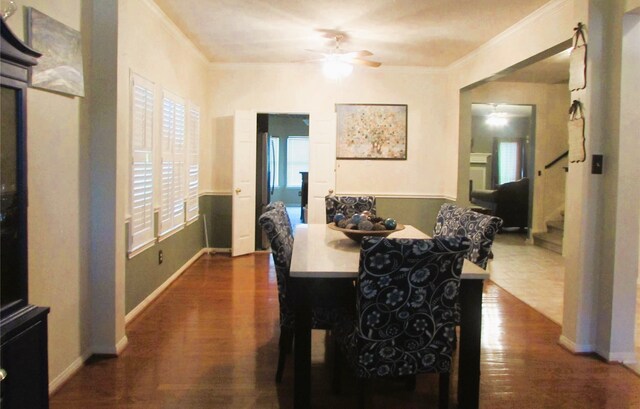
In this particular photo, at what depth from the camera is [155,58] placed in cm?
395

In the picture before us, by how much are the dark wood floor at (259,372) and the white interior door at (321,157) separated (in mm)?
2338

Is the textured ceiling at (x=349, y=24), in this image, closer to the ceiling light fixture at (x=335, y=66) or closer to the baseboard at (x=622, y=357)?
the ceiling light fixture at (x=335, y=66)

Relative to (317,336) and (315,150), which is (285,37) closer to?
(315,150)

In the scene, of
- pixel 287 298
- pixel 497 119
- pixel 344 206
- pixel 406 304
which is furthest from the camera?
pixel 497 119

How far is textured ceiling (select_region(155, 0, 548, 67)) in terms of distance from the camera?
12.3ft

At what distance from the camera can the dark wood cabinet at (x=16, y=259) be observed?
1388mm

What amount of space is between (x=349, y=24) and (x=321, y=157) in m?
1.99

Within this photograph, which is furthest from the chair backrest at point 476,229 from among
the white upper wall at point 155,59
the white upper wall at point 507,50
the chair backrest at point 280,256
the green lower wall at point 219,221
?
the green lower wall at point 219,221

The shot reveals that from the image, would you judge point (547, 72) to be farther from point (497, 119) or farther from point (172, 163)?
point (172, 163)

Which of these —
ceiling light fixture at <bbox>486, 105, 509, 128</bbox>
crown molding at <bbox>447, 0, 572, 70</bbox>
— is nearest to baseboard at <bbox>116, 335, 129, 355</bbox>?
crown molding at <bbox>447, 0, 572, 70</bbox>

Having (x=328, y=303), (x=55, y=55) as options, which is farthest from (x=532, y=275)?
(x=55, y=55)

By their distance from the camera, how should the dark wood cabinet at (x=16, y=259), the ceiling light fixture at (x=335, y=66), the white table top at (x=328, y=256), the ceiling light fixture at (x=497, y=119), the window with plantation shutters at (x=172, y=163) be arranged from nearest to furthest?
the dark wood cabinet at (x=16, y=259), the white table top at (x=328, y=256), the window with plantation shutters at (x=172, y=163), the ceiling light fixture at (x=335, y=66), the ceiling light fixture at (x=497, y=119)

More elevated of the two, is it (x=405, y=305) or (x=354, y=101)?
(x=354, y=101)

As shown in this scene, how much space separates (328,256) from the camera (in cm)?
239
